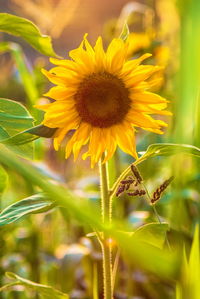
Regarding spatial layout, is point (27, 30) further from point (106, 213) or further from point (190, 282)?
point (190, 282)

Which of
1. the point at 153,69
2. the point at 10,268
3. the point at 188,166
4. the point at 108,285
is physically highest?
the point at 153,69

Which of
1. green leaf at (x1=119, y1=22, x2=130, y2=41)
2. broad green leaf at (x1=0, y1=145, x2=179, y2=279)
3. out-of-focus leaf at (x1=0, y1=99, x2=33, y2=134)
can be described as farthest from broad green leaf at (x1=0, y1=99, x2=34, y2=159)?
broad green leaf at (x1=0, y1=145, x2=179, y2=279)

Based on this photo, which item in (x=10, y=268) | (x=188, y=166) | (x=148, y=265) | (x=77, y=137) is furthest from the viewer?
(x=10, y=268)

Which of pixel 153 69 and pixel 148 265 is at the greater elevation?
pixel 153 69

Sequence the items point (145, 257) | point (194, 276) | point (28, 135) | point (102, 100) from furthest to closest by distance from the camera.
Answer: point (102, 100), point (28, 135), point (194, 276), point (145, 257)

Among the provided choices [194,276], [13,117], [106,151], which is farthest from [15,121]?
[194,276]

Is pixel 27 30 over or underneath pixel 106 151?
over

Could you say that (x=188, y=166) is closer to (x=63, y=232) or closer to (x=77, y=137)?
(x=77, y=137)

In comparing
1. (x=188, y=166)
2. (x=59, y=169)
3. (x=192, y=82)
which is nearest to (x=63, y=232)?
(x=59, y=169)
